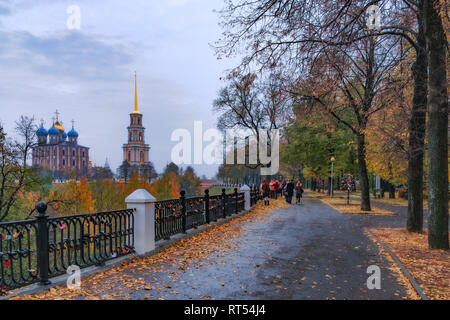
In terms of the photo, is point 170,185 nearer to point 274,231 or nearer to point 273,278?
point 274,231

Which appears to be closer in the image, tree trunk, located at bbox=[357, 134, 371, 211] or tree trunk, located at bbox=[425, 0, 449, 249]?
tree trunk, located at bbox=[425, 0, 449, 249]

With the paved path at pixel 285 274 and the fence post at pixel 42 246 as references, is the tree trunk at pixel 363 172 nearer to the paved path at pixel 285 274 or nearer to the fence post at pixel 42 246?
the paved path at pixel 285 274

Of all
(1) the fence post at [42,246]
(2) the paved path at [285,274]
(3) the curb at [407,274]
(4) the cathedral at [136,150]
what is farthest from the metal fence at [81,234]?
(4) the cathedral at [136,150]

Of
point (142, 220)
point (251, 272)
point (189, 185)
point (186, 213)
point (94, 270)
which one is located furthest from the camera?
point (189, 185)

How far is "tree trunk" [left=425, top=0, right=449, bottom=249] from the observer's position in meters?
9.49

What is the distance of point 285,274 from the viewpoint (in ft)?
23.2

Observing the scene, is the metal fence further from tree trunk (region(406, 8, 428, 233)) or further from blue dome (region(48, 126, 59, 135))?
blue dome (region(48, 126, 59, 135))

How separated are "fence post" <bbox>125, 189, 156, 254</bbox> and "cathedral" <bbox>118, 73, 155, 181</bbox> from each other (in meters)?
128

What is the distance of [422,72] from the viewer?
12.4 m

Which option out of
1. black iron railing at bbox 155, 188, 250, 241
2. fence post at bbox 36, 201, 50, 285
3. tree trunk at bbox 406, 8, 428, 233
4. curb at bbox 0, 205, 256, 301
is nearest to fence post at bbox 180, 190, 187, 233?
black iron railing at bbox 155, 188, 250, 241

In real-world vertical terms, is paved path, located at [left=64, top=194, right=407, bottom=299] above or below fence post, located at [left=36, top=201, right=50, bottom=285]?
below

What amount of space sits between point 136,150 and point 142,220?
133979mm

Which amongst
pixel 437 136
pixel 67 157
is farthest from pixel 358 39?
pixel 67 157

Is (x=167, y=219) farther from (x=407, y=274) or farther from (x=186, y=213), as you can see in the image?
(x=407, y=274)
